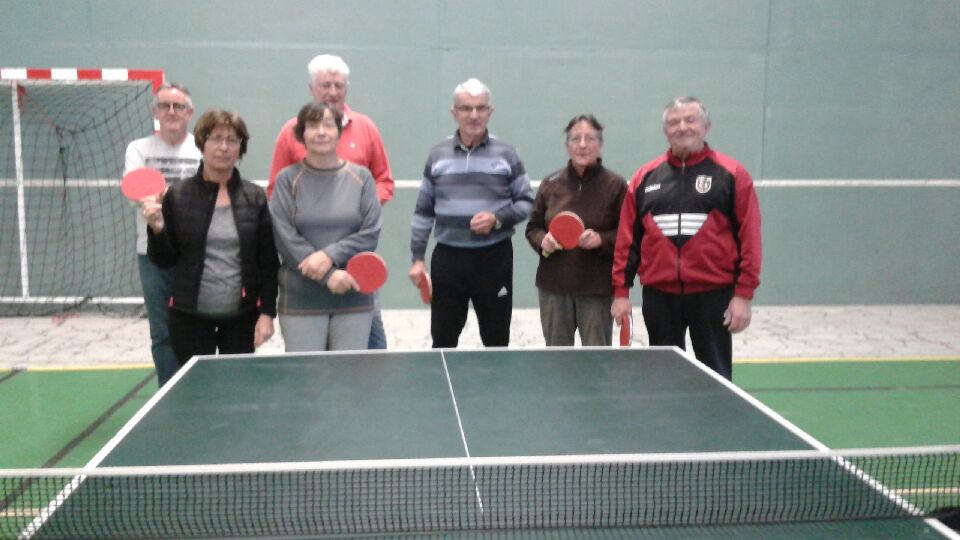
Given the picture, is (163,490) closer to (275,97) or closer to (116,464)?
(116,464)

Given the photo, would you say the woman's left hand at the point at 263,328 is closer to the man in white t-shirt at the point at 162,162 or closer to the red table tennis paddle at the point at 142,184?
the red table tennis paddle at the point at 142,184

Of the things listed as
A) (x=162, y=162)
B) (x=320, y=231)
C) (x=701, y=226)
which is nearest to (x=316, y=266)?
(x=320, y=231)

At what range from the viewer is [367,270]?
3246 millimetres

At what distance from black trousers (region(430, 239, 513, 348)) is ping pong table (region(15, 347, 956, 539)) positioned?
914 mm

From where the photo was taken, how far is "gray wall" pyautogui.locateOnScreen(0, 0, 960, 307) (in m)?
7.08

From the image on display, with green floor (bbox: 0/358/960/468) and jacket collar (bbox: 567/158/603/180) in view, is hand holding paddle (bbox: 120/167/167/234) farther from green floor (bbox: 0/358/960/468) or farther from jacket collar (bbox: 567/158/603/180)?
jacket collar (bbox: 567/158/603/180)

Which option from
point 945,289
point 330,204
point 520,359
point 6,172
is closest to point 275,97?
point 6,172

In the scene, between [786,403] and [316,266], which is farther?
[786,403]

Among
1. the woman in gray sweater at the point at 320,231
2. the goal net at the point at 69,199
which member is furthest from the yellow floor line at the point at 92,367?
the woman in gray sweater at the point at 320,231

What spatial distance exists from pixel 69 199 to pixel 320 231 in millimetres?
4790

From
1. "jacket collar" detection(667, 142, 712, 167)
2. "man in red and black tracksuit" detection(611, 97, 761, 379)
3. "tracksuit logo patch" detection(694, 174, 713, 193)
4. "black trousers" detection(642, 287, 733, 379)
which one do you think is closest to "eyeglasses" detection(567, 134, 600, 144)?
"man in red and black tracksuit" detection(611, 97, 761, 379)

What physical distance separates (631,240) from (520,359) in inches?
34.6

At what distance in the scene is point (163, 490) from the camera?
197 centimetres

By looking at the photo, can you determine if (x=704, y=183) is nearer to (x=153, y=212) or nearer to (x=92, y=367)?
(x=153, y=212)
